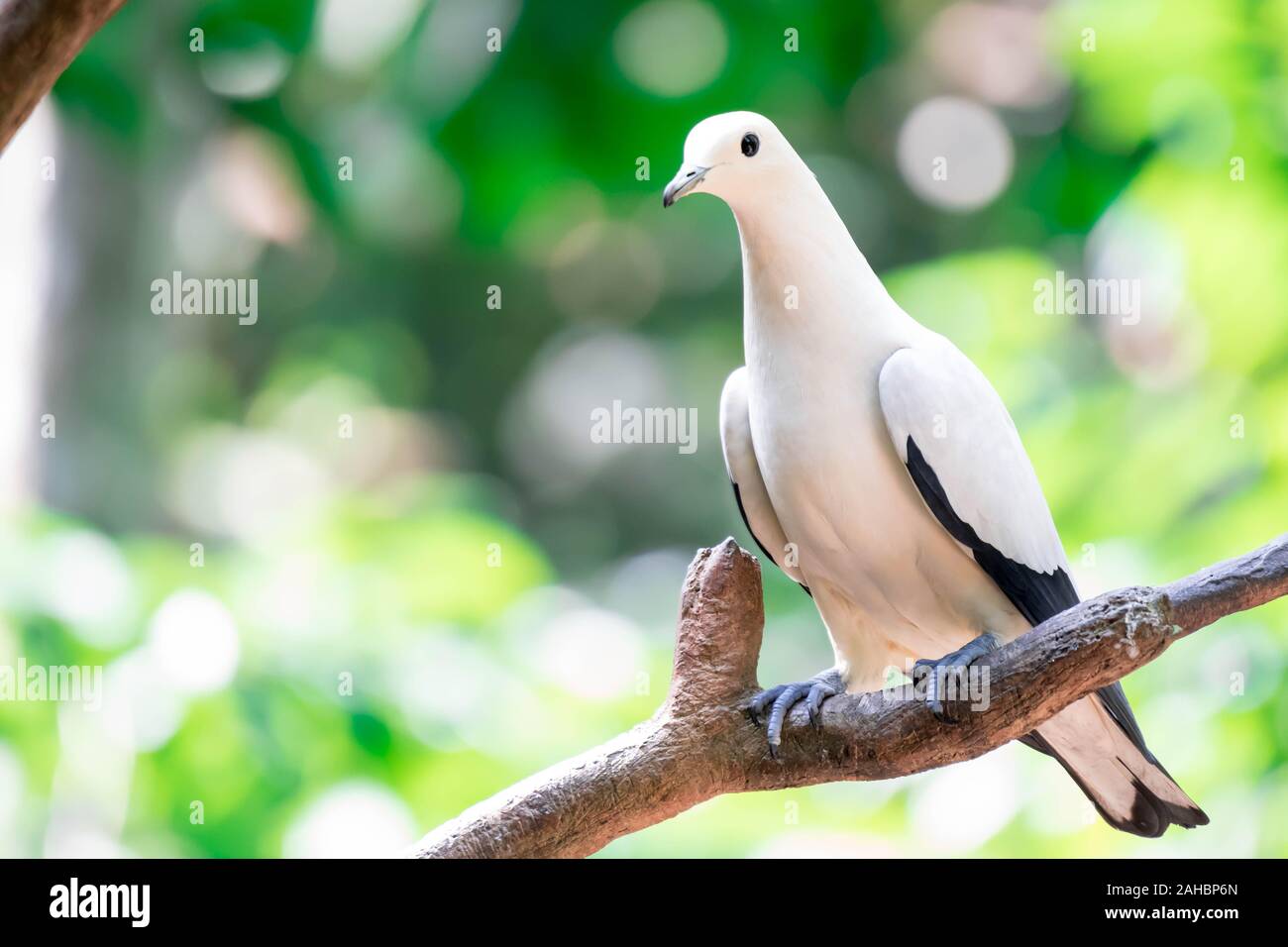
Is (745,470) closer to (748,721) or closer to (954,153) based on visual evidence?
(748,721)

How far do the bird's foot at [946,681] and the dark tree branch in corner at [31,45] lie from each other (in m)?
1.44

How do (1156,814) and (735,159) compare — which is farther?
(1156,814)

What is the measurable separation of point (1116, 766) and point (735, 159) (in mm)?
1258

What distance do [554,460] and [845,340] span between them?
4290 mm

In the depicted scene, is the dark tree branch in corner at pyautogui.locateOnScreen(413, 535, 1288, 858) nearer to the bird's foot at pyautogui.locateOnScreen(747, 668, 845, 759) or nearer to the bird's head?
the bird's foot at pyautogui.locateOnScreen(747, 668, 845, 759)

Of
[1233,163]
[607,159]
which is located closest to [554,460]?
[607,159]

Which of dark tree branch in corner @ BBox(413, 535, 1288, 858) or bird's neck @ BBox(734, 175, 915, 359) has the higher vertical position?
bird's neck @ BBox(734, 175, 915, 359)

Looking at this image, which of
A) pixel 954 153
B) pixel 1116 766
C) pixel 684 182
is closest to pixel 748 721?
pixel 1116 766

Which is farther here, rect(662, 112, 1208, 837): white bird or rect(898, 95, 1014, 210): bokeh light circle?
rect(898, 95, 1014, 210): bokeh light circle

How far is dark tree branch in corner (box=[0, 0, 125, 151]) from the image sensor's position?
151cm

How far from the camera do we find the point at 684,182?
200 cm

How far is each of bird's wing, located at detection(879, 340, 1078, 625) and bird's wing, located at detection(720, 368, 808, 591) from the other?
31 centimetres

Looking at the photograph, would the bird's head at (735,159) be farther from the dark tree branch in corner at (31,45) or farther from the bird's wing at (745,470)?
the dark tree branch in corner at (31,45)

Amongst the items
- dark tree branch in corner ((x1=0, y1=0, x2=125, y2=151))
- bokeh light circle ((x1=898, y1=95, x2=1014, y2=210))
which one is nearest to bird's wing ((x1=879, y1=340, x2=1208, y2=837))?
dark tree branch in corner ((x1=0, y1=0, x2=125, y2=151))
